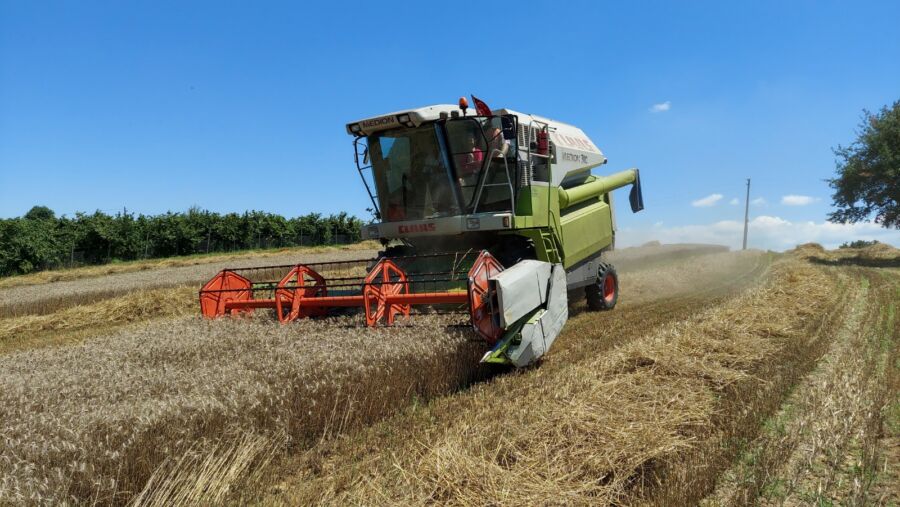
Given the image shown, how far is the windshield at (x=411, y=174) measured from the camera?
5.97 metres

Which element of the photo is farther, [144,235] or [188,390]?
[144,235]

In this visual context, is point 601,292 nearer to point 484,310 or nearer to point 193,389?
point 484,310

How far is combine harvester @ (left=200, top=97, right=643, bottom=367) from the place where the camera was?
16.4ft

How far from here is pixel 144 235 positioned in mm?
28625

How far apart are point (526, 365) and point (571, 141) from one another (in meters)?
3.95

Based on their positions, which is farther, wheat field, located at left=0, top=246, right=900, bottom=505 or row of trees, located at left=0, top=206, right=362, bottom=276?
row of trees, located at left=0, top=206, right=362, bottom=276

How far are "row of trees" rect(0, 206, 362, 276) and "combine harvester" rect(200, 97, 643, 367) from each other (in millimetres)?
23201

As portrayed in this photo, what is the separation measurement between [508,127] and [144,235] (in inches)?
1119

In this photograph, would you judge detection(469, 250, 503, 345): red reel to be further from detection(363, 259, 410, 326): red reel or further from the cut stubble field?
detection(363, 259, 410, 326): red reel

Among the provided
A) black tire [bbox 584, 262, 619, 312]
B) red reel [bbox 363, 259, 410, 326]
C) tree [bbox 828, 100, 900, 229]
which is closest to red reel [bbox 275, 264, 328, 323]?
red reel [bbox 363, 259, 410, 326]

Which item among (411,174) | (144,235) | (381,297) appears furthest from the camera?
(144,235)

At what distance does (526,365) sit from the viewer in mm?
4414

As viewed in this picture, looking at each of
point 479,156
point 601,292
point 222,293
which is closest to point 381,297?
point 479,156

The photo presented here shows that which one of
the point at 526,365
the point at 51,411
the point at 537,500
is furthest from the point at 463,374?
the point at 51,411
